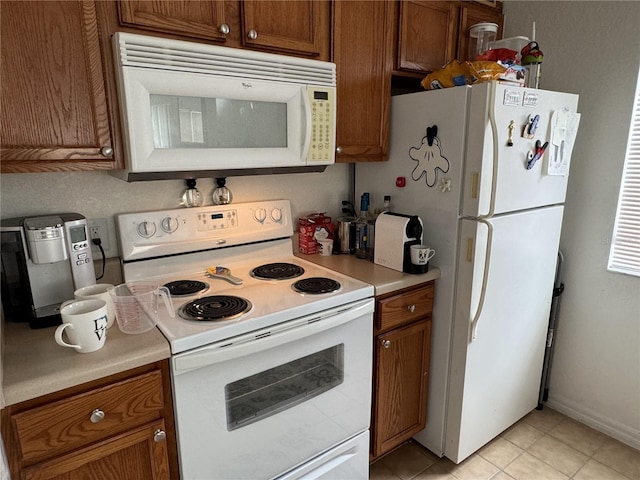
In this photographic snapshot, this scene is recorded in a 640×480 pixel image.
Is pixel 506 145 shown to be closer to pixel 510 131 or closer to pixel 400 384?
pixel 510 131


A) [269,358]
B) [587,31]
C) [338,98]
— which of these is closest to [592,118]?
[587,31]

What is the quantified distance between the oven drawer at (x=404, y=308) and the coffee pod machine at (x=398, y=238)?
11 centimetres

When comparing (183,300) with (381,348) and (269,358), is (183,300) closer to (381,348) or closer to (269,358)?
(269,358)

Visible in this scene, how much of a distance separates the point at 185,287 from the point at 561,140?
5.73ft

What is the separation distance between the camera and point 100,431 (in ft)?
3.53

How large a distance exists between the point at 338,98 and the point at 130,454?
4.73 feet

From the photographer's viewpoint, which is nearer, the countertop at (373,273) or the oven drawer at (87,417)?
the oven drawer at (87,417)

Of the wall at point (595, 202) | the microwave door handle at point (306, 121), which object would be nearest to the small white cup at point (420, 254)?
the microwave door handle at point (306, 121)

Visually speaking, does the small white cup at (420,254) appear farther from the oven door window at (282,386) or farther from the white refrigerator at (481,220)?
the oven door window at (282,386)

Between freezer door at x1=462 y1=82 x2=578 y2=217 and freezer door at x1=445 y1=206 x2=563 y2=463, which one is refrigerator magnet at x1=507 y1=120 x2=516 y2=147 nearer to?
freezer door at x1=462 y1=82 x2=578 y2=217

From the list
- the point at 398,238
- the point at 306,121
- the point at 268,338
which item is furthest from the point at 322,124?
the point at 268,338

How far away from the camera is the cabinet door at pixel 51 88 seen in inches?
41.5

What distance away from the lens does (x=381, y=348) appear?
1663 mm

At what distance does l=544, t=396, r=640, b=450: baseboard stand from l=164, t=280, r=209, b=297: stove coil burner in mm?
2073
